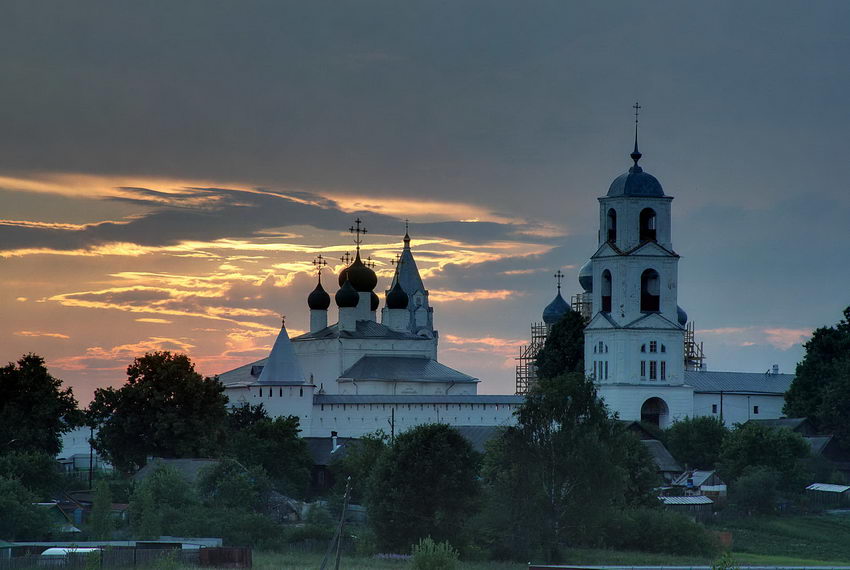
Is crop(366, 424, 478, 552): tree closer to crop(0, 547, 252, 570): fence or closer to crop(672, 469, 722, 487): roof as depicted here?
crop(0, 547, 252, 570): fence

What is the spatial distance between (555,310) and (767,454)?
33468 millimetres

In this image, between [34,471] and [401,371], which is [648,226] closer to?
[401,371]

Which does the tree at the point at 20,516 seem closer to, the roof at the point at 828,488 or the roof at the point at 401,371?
the roof at the point at 828,488

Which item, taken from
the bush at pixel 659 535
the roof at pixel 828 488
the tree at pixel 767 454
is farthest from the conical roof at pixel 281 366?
the bush at pixel 659 535

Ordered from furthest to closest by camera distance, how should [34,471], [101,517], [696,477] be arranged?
1. [696,477]
2. [34,471]
3. [101,517]

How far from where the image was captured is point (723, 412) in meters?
90.2

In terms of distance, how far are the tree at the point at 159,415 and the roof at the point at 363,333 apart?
21.2m

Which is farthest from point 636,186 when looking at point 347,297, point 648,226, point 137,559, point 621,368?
point 137,559

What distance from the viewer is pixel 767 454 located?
72875 millimetres

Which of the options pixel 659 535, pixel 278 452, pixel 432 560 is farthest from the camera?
pixel 278 452

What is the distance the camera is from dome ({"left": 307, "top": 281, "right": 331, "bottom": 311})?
10106 cm

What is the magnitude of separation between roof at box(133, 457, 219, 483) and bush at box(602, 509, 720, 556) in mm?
14348

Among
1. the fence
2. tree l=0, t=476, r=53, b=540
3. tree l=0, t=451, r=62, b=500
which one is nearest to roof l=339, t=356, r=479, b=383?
tree l=0, t=451, r=62, b=500

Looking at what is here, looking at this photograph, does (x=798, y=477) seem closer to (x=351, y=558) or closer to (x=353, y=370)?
(x=351, y=558)
